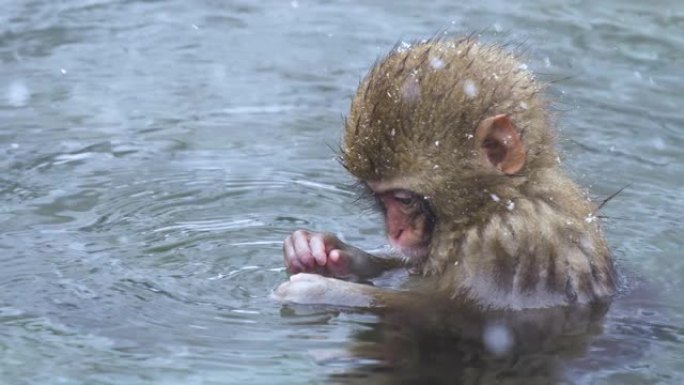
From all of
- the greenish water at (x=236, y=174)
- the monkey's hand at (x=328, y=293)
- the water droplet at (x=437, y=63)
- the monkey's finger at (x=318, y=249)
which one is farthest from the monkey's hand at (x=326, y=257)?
the water droplet at (x=437, y=63)

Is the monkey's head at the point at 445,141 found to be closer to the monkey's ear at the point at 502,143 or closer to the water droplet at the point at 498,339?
the monkey's ear at the point at 502,143

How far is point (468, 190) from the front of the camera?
556 centimetres

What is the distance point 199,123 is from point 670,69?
2849 millimetres

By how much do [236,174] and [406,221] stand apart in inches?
73.6

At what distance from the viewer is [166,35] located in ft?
32.9

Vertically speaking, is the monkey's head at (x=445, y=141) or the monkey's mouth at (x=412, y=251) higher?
the monkey's head at (x=445, y=141)

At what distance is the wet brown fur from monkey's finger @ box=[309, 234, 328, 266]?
0.46 meters

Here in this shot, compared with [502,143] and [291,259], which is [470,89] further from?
[291,259]

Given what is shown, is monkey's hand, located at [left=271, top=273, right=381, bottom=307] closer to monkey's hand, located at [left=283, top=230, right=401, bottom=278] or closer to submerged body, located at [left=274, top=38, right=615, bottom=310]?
submerged body, located at [left=274, top=38, right=615, bottom=310]

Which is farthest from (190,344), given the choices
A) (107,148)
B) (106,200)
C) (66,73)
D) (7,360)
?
(66,73)

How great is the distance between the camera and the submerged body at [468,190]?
18.2 feet

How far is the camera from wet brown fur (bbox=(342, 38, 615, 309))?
5547 mm

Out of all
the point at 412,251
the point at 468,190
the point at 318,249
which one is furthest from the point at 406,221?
the point at 318,249

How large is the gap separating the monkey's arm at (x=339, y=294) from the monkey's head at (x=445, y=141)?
8.6 inches
